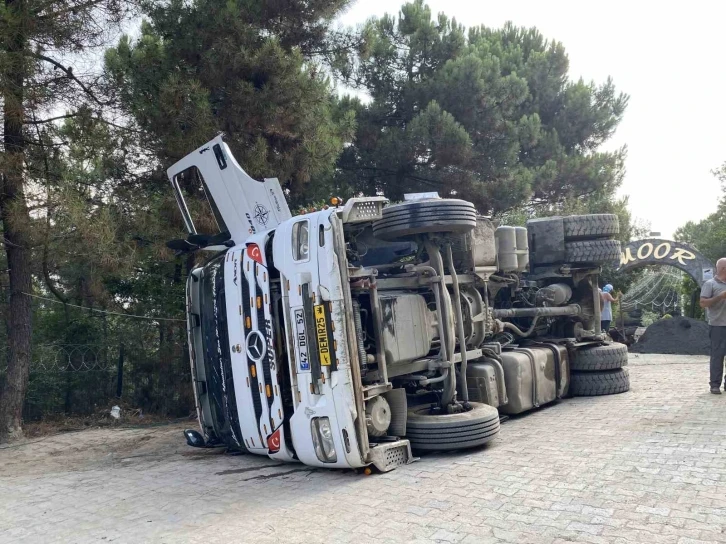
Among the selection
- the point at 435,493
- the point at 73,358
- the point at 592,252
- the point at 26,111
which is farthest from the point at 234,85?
the point at 435,493

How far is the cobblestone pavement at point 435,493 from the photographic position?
3539 millimetres

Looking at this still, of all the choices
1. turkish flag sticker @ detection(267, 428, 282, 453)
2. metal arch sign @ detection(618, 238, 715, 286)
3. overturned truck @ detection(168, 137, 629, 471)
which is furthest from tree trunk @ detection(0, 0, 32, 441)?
metal arch sign @ detection(618, 238, 715, 286)

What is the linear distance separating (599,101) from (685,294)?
6.61 meters

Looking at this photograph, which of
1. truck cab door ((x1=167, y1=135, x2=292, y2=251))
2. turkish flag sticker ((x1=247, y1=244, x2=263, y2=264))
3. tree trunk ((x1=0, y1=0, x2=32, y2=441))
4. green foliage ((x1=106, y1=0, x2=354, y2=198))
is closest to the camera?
turkish flag sticker ((x1=247, y1=244, x2=263, y2=264))

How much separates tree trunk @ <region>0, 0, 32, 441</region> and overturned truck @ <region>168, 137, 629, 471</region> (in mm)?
2234

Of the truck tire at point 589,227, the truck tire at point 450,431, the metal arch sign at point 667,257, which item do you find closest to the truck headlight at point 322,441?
the truck tire at point 450,431

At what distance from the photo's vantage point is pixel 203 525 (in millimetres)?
3928

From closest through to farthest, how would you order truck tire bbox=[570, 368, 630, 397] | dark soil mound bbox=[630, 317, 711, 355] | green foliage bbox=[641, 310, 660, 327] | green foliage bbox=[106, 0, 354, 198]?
Answer: truck tire bbox=[570, 368, 630, 397]
green foliage bbox=[106, 0, 354, 198]
dark soil mound bbox=[630, 317, 711, 355]
green foliage bbox=[641, 310, 660, 327]

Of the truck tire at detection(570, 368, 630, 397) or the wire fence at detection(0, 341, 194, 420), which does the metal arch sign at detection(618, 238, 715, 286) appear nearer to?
the truck tire at detection(570, 368, 630, 397)

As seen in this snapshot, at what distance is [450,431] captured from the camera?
17.3ft

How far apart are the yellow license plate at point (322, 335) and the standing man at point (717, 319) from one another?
4.81 meters

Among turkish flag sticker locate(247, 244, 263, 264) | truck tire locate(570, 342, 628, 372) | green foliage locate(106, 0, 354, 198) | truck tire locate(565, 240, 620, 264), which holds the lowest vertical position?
truck tire locate(570, 342, 628, 372)

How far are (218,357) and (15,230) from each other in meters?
3.68

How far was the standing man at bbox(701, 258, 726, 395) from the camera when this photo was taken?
7.25m
